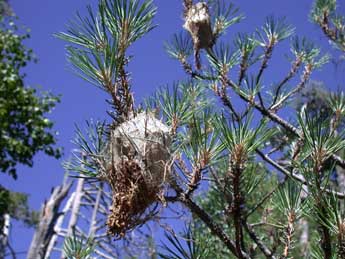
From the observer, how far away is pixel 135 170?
0.78 metres

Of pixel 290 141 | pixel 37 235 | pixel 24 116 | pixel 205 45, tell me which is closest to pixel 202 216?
pixel 205 45

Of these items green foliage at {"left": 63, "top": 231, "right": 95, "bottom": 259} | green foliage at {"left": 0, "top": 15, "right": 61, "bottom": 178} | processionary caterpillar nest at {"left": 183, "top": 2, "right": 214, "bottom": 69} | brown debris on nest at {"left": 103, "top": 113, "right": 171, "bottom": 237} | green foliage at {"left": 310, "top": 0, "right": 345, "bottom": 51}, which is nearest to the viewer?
brown debris on nest at {"left": 103, "top": 113, "right": 171, "bottom": 237}

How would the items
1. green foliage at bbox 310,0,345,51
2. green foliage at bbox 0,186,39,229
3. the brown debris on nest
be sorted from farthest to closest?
1. green foliage at bbox 0,186,39,229
2. green foliage at bbox 310,0,345,51
3. the brown debris on nest

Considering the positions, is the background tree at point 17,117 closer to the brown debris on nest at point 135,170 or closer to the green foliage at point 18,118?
the green foliage at point 18,118

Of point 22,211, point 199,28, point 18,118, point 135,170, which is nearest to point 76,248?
point 135,170

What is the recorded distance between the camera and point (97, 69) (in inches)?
32.3

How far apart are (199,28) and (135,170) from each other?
0.81m

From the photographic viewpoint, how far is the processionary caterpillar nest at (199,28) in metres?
1.48

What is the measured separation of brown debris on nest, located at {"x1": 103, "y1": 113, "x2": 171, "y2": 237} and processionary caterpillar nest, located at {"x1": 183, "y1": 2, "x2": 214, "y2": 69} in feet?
2.31

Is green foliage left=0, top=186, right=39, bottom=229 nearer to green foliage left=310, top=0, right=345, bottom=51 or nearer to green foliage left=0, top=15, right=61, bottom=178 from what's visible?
green foliage left=0, top=15, right=61, bottom=178

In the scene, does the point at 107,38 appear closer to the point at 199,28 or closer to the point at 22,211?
the point at 199,28

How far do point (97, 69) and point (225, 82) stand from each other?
0.59 meters

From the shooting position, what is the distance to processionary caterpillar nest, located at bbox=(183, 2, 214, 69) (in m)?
1.48

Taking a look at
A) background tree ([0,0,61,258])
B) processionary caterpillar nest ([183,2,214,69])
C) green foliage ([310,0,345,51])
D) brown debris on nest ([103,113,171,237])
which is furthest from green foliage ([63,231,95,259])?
background tree ([0,0,61,258])
